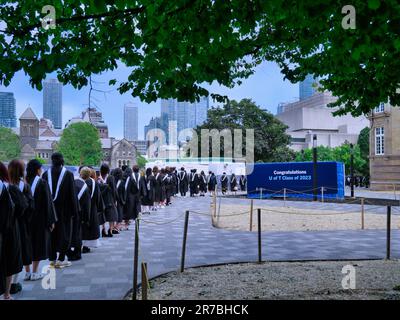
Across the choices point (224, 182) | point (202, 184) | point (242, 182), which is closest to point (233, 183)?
point (242, 182)

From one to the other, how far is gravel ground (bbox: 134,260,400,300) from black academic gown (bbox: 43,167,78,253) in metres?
1.93

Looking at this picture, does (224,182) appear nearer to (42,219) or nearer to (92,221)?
(92,221)

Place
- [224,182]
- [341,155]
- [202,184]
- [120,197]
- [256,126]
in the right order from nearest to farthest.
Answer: [120,197] < [202,184] < [224,182] < [256,126] < [341,155]

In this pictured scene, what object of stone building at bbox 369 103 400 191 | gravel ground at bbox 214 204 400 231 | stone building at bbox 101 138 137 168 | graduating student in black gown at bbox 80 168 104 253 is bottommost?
gravel ground at bbox 214 204 400 231

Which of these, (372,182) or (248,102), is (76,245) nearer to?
(372,182)

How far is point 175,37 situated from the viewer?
19.3 ft

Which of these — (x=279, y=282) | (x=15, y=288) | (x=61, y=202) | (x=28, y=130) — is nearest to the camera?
(x=15, y=288)

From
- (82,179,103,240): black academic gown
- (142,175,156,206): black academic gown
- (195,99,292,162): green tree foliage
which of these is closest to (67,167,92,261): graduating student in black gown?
(82,179,103,240): black academic gown

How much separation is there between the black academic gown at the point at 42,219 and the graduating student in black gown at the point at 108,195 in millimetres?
4062

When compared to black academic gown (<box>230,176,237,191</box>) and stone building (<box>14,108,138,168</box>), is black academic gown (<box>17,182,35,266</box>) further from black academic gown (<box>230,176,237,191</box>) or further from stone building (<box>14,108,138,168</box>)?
stone building (<box>14,108,138,168</box>)

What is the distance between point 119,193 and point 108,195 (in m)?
1.63

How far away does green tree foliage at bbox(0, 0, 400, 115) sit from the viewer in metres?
5.09

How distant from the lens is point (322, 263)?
28.1ft

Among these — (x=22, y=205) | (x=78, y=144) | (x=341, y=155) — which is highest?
(x=78, y=144)
